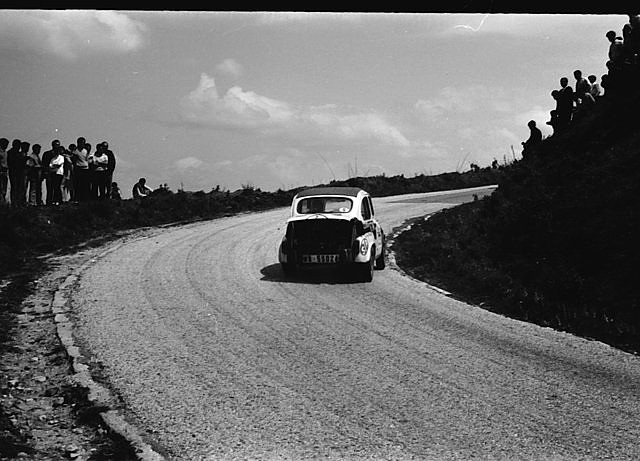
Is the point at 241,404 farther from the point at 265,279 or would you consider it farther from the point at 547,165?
the point at 547,165

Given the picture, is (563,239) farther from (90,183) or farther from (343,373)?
(90,183)

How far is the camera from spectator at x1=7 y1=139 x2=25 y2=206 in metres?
19.6

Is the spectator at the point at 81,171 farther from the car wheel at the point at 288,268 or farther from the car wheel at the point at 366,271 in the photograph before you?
the car wheel at the point at 366,271

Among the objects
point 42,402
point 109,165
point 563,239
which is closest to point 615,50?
point 563,239

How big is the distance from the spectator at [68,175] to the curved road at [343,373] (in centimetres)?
852

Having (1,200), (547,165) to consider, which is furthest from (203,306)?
(547,165)

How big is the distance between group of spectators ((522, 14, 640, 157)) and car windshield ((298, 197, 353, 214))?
369 inches

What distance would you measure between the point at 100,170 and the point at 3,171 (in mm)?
4367

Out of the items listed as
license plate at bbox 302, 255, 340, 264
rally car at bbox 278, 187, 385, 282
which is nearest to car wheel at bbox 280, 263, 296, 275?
rally car at bbox 278, 187, 385, 282

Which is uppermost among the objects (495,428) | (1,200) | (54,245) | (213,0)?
(213,0)

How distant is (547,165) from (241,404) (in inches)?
642

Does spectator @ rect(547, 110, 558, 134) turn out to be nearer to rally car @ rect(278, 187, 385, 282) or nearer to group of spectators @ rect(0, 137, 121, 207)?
rally car @ rect(278, 187, 385, 282)

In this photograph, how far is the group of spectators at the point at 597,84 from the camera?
21.1m

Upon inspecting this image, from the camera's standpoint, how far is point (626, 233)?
14531 mm
